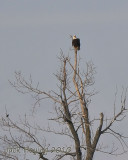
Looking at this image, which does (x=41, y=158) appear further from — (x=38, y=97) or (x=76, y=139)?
(x=38, y=97)

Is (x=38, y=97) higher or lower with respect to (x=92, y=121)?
higher


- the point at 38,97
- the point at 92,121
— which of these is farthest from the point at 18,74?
the point at 92,121

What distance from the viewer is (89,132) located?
12.9 metres

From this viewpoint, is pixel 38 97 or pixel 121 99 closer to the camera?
pixel 121 99

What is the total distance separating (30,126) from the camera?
13.2 meters

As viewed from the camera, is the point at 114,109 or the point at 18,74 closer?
the point at 114,109

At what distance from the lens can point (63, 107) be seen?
13070mm

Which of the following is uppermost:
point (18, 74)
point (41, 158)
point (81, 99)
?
point (18, 74)

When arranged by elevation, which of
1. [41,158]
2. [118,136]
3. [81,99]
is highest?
[81,99]

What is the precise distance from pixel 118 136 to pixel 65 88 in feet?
6.73

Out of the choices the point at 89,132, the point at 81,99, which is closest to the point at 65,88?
the point at 81,99

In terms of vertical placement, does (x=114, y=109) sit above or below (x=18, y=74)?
below

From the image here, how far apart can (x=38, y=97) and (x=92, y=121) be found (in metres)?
1.82

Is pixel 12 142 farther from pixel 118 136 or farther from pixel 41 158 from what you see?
pixel 118 136
